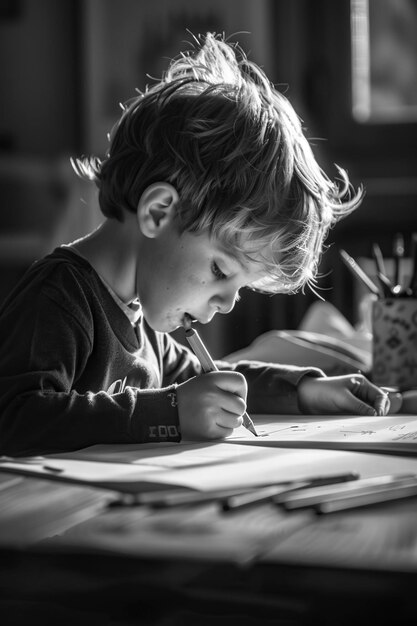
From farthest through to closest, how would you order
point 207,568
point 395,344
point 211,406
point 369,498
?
point 395,344, point 211,406, point 369,498, point 207,568

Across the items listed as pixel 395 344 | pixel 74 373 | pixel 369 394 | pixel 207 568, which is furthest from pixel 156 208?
pixel 207 568

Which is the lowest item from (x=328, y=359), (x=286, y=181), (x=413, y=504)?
(x=328, y=359)

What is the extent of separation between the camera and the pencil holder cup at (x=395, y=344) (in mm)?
1240

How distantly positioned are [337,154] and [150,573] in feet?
8.50

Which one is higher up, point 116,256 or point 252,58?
point 252,58

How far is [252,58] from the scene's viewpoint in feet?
9.59

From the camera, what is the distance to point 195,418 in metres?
0.75

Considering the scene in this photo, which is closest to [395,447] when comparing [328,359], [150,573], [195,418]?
[195,418]

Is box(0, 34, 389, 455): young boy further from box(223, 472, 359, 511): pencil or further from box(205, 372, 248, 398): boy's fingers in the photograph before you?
box(223, 472, 359, 511): pencil

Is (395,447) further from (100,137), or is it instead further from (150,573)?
(100,137)

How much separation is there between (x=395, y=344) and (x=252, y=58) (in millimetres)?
1880

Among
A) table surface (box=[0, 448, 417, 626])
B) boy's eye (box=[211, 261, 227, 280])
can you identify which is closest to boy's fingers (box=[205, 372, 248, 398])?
boy's eye (box=[211, 261, 227, 280])

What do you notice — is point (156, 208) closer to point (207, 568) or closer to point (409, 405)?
point (409, 405)

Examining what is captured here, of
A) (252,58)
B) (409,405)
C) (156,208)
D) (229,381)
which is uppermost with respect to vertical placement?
(252,58)
